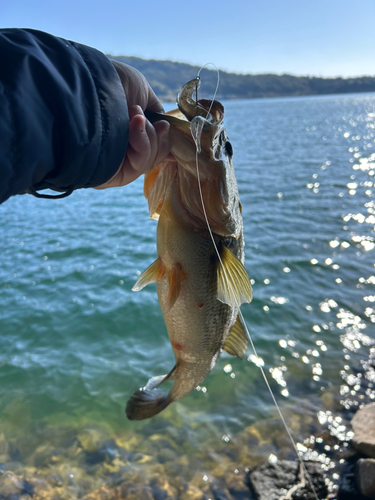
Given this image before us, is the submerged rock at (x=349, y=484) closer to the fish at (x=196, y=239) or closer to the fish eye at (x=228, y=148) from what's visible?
the fish at (x=196, y=239)

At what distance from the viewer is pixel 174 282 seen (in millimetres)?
2346

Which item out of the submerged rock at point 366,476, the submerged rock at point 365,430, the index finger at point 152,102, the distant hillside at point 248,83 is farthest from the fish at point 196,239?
the distant hillside at point 248,83

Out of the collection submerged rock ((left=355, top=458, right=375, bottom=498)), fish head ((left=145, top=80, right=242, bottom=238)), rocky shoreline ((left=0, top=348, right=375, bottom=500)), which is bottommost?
rocky shoreline ((left=0, top=348, right=375, bottom=500))

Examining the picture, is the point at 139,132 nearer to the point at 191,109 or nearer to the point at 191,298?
the point at 191,109

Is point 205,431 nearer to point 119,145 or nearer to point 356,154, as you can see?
point 119,145

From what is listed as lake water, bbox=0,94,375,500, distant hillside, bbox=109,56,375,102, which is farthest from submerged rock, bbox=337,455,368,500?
distant hillside, bbox=109,56,375,102

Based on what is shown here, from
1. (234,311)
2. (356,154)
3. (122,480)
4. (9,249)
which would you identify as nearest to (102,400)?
(122,480)

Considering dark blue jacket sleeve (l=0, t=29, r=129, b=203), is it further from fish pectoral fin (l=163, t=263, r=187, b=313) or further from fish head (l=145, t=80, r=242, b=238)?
fish pectoral fin (l=163, t=263, r=187, b=313)

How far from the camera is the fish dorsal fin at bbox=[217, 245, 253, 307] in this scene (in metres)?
2.25

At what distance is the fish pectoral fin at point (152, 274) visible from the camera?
2.32 m

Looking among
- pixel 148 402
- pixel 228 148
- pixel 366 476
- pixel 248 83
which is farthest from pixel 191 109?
pixel 248 83

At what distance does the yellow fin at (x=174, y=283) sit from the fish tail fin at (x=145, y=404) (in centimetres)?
94

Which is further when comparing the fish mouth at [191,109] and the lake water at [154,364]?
the lake water at [154,364]

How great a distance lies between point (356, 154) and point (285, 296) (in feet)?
67.0
